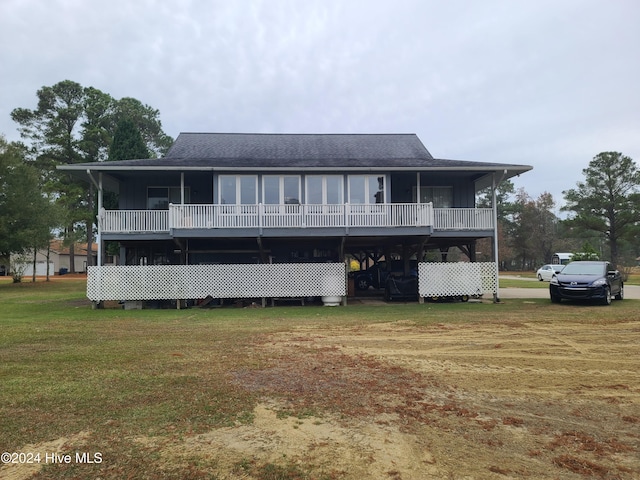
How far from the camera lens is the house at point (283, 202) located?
16.1m

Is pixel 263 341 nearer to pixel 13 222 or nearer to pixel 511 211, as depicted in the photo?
pixel 13 222

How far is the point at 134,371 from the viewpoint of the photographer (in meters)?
6.24

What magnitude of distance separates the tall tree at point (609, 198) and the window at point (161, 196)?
3830 cm

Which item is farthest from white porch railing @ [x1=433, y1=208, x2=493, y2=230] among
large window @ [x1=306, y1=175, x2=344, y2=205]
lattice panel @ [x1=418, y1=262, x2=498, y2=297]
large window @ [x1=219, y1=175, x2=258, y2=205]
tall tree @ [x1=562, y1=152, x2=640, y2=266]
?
tall tree @ [x1=562, y1=152, x2=640, y2=266]

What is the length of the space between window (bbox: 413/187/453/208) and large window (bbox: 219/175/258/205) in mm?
7652

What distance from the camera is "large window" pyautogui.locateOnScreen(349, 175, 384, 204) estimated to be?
56.8ft

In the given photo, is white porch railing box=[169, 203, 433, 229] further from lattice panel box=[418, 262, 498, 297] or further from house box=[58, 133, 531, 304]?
lattice panel box=[418, 262, 498, 297]

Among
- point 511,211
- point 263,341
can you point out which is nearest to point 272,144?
point 263,341

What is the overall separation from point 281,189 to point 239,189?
1.69 m

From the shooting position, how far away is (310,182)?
1723cm

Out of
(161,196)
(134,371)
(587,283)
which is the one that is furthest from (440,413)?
(161,196)

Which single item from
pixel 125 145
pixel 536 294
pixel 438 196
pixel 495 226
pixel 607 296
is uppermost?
pixel 125 145

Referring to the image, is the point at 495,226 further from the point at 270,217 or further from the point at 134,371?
the point at 134,371

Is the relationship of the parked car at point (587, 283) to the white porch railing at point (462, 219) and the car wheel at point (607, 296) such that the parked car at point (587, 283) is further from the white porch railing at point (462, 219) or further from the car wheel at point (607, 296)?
the white porch railing at point (462, 219)
